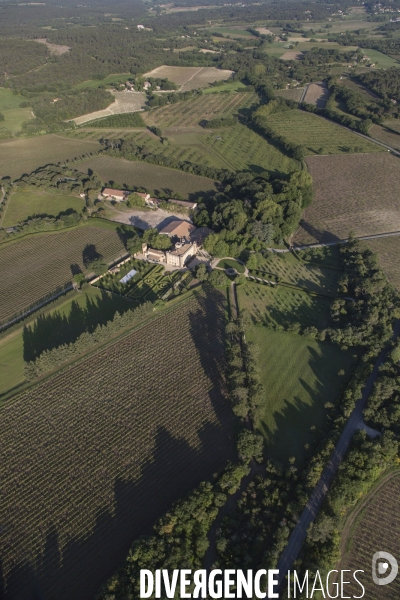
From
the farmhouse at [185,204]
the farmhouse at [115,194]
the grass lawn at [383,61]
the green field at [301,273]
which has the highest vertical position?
the grass lawn at [383,61]

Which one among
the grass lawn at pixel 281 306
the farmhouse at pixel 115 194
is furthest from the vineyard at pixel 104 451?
the farmhouse at pixel 115 194

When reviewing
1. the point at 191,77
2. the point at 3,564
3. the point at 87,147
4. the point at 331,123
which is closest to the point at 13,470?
the point at 3,564

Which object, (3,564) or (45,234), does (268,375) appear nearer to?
(3,564)

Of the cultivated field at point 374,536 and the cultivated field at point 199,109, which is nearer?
the cultivated field at point 374,536

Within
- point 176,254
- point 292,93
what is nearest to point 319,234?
point 176,254

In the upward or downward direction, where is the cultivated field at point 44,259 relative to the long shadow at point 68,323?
upward

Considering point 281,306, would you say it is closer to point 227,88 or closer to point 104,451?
point 104,451

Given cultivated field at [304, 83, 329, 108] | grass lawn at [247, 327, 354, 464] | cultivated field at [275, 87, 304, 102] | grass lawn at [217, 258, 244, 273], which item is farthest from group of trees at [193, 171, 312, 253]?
cultivated field at [275, 87, 304, 102]

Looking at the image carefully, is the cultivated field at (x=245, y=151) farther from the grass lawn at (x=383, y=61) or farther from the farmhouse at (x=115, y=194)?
the grass lawn at (x=383, y=61)
